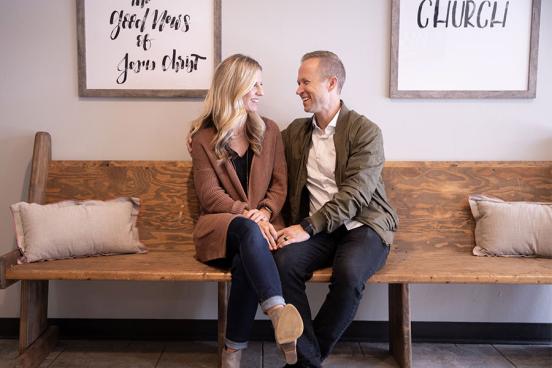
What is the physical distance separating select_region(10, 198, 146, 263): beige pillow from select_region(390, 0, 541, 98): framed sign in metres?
1.48

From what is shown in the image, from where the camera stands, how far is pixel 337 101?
2.39 m

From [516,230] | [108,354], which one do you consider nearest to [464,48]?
[516,230]

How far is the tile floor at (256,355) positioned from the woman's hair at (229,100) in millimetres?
984

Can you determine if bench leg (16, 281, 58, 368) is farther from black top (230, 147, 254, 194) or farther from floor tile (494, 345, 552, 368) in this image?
floor tile (494, 345, 552, 368)

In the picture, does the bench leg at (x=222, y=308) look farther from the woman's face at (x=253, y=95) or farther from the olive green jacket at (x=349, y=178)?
the woman's face at (x=253, y=95)

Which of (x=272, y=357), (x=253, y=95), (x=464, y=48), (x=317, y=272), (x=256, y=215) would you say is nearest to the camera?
→ (x=317, y=272)

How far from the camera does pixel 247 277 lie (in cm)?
202

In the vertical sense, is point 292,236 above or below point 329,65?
below

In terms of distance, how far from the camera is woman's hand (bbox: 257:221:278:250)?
2.20m

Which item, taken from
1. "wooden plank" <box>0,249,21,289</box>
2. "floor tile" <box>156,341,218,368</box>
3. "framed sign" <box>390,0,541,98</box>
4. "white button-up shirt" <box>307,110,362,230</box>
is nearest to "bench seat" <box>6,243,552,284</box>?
"wooden plank" <box>0,249,21,289</box>

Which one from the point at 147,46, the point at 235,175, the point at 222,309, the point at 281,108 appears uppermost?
the point at 147,46

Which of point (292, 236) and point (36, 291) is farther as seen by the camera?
point (36, 291)

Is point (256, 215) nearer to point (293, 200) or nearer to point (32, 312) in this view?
point (293, 200)

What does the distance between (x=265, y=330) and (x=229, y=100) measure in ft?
3.95
